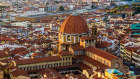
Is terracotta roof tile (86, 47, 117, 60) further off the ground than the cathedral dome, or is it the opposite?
the cathedral dome

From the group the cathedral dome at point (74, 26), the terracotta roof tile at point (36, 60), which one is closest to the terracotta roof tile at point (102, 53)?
the terracotta roof tile at point (36, 60)

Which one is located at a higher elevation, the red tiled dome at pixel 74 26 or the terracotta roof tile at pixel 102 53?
the red tiled dome at pixel 74 26

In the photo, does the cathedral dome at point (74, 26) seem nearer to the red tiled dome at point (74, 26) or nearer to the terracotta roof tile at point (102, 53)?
the red tiled dome at point (74, 26)

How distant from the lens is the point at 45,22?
98.1 meters

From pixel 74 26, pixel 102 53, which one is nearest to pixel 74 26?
pixel 74 26

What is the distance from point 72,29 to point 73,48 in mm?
5938

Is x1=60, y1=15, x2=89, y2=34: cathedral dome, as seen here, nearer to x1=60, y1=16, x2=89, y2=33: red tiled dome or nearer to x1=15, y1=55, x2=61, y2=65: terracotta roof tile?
x1=60, y1=16, x2=89, y2=33: red tiled dome

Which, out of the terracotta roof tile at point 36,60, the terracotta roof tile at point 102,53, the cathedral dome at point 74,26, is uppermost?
the cathedral dome at point 74,26

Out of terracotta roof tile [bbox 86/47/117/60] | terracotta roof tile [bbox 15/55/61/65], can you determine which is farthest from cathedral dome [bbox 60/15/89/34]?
terracotta roof tile [bbox 15/55/61/65]

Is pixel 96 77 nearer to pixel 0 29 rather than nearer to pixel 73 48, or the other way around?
pixel 73 48

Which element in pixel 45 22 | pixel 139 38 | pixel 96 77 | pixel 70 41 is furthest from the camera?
pixel 45 22

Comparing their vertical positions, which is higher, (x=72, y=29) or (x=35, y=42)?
(x=72, y=29)

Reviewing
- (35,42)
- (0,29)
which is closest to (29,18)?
(0,29)

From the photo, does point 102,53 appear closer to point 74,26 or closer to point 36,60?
point 36,60
